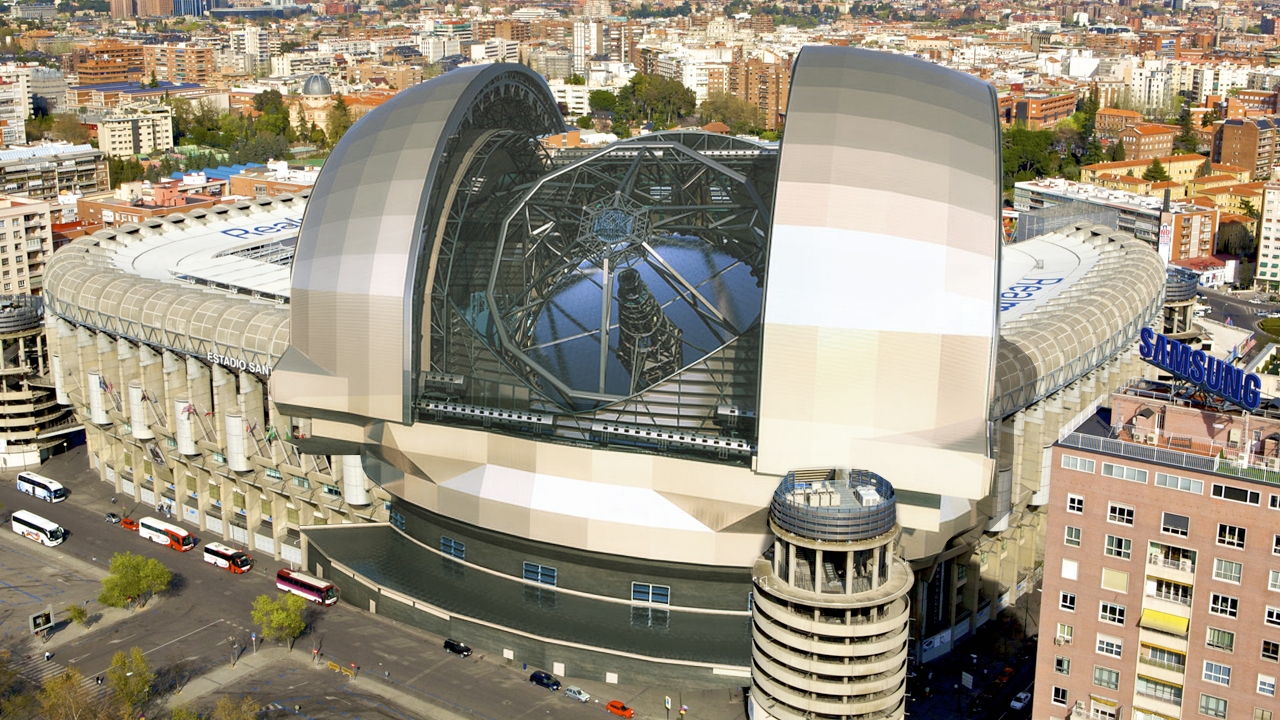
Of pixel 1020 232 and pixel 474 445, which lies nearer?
pixel 474 445

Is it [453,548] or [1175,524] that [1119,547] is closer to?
[1175,524]

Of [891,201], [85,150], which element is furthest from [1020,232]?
[85,150]

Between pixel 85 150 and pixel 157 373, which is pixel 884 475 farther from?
pixel 85 150

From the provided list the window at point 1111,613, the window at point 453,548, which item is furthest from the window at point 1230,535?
the window at point 453,548

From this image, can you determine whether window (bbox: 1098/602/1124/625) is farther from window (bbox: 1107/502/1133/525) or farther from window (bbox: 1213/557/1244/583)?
window (bbox: 1213/557/1244/583)

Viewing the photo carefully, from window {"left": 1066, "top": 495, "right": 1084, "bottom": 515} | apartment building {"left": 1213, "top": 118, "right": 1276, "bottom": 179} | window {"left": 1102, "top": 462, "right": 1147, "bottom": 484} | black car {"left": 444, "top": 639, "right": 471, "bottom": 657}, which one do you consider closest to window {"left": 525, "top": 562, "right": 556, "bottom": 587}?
black car {"left": 444, "top": 639, "right": 471, "bottom": 657}

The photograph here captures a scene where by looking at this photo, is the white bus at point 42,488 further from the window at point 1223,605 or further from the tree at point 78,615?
the window at point 1223,605

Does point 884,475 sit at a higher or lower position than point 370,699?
higher

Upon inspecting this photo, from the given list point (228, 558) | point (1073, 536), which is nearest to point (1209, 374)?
point (1073, 536)
